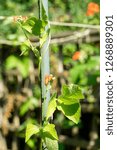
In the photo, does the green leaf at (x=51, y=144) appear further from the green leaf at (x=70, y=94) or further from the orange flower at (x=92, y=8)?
the orange flower at (x=92, y=8)

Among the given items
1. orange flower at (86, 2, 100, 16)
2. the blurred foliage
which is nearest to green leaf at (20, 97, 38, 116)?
the blurred foliage

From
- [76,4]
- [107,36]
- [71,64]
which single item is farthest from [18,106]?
[107,36]

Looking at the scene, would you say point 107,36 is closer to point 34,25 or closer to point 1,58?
point 34,25

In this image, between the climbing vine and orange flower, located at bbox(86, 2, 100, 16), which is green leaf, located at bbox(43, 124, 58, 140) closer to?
the climbing vine

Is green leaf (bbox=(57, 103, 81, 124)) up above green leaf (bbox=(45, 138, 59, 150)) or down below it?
above

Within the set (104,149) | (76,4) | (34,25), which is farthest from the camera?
(76,4)

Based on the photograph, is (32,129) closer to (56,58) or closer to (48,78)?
(48,78)
